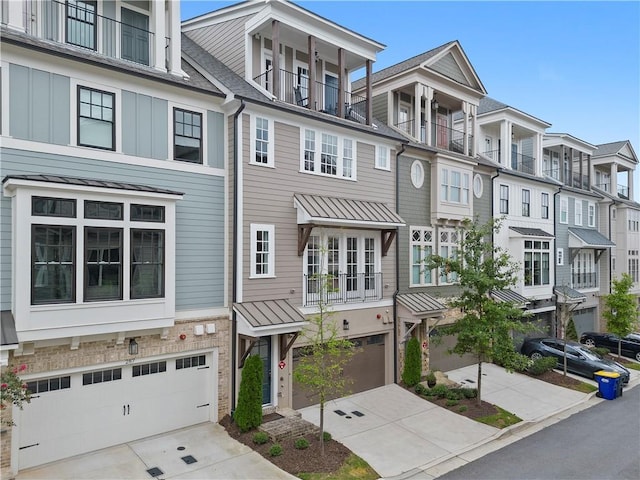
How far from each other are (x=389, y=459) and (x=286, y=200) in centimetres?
773

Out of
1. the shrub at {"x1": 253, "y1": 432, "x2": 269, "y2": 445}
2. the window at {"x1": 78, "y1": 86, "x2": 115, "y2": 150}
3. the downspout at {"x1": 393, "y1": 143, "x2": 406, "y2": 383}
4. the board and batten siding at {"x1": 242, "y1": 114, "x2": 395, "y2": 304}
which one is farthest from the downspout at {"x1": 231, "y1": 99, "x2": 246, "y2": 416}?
the downspout at {"x1": 393, "y1": 143, "x2": 406, "y2": 383}

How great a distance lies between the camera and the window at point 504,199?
22625 mm

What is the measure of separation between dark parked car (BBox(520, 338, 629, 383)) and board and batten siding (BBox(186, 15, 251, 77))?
1855 cm

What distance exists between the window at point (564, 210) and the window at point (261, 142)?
813 inches

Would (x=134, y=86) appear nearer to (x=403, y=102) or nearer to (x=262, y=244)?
(x=262, y=244)

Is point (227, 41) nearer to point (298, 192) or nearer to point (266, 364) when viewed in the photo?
point (298, 192)

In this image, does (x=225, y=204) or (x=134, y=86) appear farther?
(x=225, y=204)

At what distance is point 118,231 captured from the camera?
10.8 m

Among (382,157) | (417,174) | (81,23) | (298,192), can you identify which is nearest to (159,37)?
(81,23)

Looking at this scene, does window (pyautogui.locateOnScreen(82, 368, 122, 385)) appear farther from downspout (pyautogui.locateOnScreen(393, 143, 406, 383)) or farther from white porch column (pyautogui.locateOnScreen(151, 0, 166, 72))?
downspout (pyautogui.locateOnScreen(393, 143, 406, 383))

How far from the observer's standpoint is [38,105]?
401 inches

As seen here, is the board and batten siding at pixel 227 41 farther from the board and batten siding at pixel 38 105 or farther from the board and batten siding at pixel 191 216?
the board and batten siding at pixel 38 105

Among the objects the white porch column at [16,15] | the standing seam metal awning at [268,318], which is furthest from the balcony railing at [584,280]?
the white porch column at [16,15]

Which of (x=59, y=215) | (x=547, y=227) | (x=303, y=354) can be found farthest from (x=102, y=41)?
(x=547, y=227)
